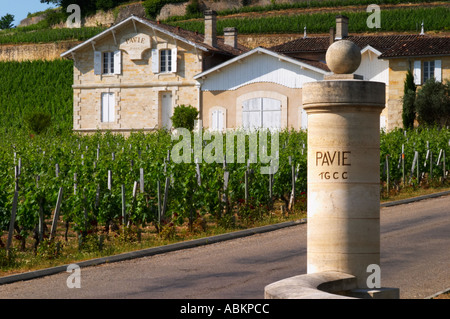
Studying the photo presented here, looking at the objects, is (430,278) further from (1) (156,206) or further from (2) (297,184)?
(2) (297,184)

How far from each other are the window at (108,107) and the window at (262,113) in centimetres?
734

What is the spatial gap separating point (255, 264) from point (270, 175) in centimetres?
654

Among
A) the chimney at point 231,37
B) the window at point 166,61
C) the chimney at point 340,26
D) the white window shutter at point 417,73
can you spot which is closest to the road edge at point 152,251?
the window at point 166,61

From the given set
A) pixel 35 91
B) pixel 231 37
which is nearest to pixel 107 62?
pixel 231 37

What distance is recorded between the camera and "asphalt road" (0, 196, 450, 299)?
388 inches

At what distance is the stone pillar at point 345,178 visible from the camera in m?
7.41

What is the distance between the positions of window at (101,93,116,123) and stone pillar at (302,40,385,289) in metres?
33.3

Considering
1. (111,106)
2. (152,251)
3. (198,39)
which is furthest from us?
(198,39)

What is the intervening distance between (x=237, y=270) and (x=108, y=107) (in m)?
30.0

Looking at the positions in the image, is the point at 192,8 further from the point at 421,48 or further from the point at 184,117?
the point at 184,117

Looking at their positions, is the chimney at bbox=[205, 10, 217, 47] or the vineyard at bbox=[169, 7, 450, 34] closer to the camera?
the chimney at bbox=[205, 10, 217, 47]

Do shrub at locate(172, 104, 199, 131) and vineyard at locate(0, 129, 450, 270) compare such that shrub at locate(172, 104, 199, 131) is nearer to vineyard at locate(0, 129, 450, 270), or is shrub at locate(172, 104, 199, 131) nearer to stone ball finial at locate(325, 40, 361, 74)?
vineyard at locate(0, 129, 450, 270)

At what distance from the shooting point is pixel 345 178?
7.39m

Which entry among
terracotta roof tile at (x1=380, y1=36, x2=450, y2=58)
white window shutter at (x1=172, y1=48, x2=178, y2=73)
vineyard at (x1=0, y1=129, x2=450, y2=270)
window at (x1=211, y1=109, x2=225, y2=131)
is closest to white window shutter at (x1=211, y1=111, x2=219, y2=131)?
window at (x1=211, y1=109, x2=225, y2=131)
